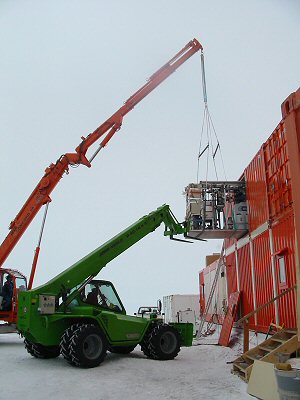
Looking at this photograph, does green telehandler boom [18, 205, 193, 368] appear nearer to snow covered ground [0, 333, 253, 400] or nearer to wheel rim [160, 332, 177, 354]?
wheel rim [160, 332, 177, 354]

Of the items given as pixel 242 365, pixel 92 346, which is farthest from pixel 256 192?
pixel 92 346

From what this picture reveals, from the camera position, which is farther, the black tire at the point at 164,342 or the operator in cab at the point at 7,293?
the operator in cab at the point at 7,293

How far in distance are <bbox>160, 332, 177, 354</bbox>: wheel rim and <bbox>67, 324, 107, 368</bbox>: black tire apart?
2.12m

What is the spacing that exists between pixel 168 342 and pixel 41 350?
380cm

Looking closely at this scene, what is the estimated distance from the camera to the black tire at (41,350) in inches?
489

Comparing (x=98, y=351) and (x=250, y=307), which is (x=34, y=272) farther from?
(x=250, y=307)

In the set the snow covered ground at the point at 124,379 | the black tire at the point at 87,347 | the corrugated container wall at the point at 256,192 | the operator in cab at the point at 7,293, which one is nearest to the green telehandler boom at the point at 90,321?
the black tire at the point at 87,347

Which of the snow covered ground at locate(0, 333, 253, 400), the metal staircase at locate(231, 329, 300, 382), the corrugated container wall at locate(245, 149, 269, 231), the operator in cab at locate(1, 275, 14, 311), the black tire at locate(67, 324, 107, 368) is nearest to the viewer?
the snow covered ground at locate(0, 333, 253, 400)

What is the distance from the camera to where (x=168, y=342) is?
42.6ft

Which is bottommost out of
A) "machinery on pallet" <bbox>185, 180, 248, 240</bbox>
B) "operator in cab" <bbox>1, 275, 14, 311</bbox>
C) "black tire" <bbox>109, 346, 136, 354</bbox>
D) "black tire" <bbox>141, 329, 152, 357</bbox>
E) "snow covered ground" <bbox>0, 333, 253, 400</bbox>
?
"snow covered ground" <bbox>0, 333, 253, 400</bbox>

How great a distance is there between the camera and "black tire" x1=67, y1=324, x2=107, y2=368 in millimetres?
10773

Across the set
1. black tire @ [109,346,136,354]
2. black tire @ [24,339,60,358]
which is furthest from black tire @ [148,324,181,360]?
black tire @ [24,339,60,358]

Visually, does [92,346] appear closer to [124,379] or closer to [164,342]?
[124,379]

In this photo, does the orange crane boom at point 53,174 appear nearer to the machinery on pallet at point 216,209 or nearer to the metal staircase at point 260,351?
the machinery on pallet at point 216,209
